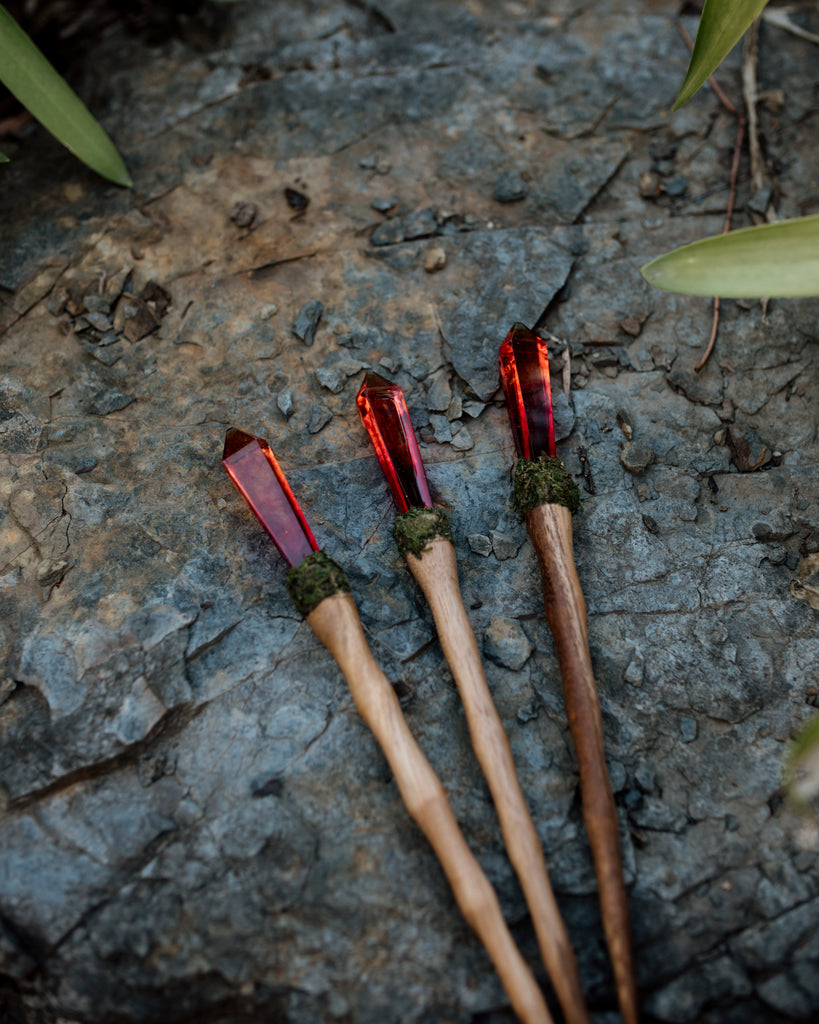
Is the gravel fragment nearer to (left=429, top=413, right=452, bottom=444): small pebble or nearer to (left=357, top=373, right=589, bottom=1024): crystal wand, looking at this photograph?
(left=429, top=413, right=452, bottom=444): small pebble

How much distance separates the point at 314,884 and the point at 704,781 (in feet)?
2.46

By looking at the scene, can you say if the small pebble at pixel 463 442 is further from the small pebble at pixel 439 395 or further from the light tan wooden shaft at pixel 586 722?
the light tan wooden shaft at pixel 586 722

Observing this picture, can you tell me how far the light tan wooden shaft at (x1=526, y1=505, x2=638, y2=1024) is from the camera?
1213 mm

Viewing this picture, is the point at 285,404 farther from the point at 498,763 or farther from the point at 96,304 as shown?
the point at 498,763

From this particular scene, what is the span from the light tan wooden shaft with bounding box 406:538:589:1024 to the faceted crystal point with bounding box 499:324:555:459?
0.33 m

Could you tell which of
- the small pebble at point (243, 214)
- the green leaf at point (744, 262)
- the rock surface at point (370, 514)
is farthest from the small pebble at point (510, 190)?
the green leaf at point (744, 262)

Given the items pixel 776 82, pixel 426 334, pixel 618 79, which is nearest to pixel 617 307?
pixel 426 334

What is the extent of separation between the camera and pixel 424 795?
1307 mm

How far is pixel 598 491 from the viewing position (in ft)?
5.75

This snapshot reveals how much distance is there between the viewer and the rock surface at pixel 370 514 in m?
1.30

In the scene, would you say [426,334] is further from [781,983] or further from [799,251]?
[781,983]

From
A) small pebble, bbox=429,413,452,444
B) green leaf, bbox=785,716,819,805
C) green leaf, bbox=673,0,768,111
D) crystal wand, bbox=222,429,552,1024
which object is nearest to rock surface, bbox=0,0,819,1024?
small pebble, bbox=429,413,452,444

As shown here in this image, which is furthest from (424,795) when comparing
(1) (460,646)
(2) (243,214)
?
(2) (243,214)

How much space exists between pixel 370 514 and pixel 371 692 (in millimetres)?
463
